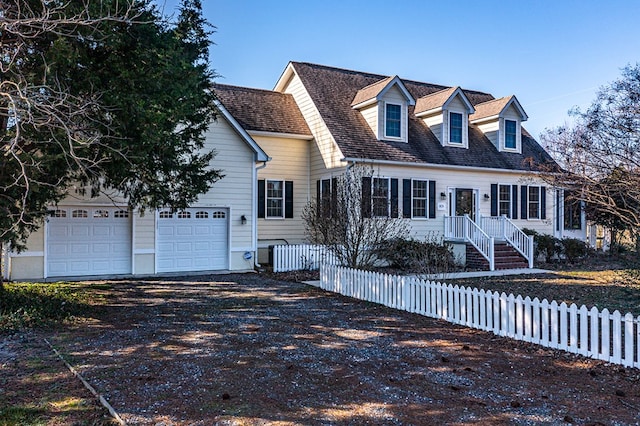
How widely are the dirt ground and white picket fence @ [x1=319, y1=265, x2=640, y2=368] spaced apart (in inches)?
9.3

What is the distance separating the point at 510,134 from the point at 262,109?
11.5 metres

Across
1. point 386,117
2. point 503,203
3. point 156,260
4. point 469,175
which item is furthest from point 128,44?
point 503,203

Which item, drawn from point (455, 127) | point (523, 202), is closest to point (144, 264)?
point (455, 127)

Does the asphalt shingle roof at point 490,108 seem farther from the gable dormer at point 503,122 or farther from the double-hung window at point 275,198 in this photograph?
the double-hung window at point 275,198

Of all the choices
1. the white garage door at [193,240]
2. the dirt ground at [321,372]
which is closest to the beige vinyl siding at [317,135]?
the white garage door at [193,240]

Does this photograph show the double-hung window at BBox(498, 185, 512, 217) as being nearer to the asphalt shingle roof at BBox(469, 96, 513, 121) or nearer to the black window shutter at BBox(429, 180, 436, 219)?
the asphalt shingle roof at BBox(469, 96, 513, 121)

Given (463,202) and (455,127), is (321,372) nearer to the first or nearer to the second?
(463,202)

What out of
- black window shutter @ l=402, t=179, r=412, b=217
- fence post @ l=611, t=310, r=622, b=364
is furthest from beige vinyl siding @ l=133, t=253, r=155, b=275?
fence post @ l=611, t=310, r=622, b=364

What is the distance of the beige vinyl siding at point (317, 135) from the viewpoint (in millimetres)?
18031

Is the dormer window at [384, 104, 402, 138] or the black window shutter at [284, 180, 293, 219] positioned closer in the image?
Result: the black window shutter at [284, 180, 293, 219]

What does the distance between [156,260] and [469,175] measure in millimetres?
12954

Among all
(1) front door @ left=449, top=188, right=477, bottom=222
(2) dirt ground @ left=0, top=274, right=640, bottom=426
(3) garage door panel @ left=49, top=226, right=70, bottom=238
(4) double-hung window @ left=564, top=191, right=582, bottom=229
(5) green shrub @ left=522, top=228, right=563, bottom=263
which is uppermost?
(1) front door @ left=449, top=188, right=477, bottom=222

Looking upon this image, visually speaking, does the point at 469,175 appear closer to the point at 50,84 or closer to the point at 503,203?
the point at 503,203

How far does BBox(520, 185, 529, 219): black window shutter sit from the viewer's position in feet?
70.9
